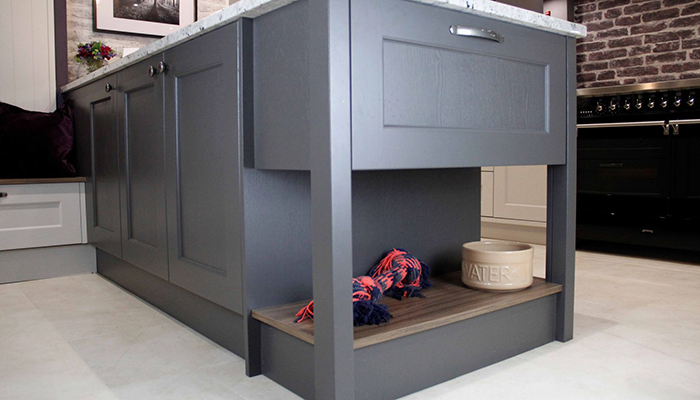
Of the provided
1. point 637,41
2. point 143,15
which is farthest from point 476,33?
Result: point 637,41

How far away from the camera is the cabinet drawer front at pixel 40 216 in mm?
2586

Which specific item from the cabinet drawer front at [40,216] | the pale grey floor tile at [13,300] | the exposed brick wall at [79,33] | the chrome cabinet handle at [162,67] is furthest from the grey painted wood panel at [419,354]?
the exposed brick wall at [79,33]

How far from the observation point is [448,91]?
1.39 m

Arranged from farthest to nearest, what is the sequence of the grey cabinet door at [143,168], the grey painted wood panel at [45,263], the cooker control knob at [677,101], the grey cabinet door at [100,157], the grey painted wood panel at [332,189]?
the cooker control knob at [677,101] → the grey painted wood panel at [45,263] → the grey cabinet door at [100,157] → the grey cabinet door at [143,168] → the grey painted wood panel at [332,189]

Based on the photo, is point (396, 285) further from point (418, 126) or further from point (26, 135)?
point (26, 135)

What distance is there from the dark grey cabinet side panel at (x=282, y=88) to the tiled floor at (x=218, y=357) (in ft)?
1.87

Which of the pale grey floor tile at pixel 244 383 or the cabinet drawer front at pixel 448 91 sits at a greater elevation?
the cabinet drawer front at pixel 448 91

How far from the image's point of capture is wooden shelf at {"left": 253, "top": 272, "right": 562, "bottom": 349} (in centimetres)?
131

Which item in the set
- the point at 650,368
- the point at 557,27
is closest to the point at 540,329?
the point at 650,368

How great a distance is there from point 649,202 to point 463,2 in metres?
2.35

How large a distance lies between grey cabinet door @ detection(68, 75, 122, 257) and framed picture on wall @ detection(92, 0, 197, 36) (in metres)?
0.48

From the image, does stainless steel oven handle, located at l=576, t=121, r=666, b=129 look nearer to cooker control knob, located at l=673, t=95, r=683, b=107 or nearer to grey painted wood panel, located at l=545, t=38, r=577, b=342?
cooker control knob, located at l=673, t=95, r=683, b=107

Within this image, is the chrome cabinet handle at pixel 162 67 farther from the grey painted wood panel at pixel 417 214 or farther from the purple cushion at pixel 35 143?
the purple cushion at pixel 35 143

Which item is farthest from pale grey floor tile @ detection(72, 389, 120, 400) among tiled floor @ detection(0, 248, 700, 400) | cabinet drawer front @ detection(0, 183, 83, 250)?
cabinet drawer front @ detection(0, 183, 83, 250)
